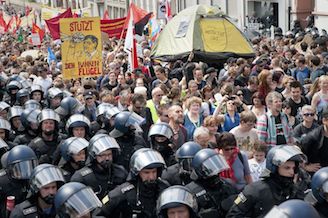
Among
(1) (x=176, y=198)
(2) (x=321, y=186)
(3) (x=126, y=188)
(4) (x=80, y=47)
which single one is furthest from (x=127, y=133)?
(4) (x=80, y=47)

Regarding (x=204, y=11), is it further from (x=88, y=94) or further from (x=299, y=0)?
(x=299, y=0)

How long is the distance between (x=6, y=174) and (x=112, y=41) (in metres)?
18.5

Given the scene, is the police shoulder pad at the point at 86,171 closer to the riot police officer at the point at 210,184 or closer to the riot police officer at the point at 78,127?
the riot police officer at the point at 210,184

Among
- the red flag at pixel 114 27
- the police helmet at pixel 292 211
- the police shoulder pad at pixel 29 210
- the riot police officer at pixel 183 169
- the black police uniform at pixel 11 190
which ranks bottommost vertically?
the black police uniform at pixel 11 190

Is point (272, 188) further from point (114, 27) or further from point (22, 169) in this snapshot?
point (114, 27)

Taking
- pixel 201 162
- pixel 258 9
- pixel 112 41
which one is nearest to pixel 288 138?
pixel 201 162

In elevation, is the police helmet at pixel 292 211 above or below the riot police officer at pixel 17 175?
above

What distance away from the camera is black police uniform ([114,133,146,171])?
8.90m

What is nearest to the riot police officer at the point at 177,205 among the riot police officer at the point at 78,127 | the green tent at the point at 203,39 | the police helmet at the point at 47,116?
the riot police officer at the point at 78,127

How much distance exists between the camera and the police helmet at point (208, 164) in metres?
6.66

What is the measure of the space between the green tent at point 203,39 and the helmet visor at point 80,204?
1086cm

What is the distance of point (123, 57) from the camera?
1862 centimetres

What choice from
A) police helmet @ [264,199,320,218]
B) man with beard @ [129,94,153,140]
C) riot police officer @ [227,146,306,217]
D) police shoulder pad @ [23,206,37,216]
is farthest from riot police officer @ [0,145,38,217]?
police helmet @ [264,199,320,218]

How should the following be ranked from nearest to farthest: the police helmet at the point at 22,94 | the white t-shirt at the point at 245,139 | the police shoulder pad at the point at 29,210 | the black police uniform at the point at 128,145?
the police shoulder pad at the point at 29,210 → the white t-shirt at the point at 245,139 → the black police uniform at the point at 128,145 → the police helmet at the point at 22,94
